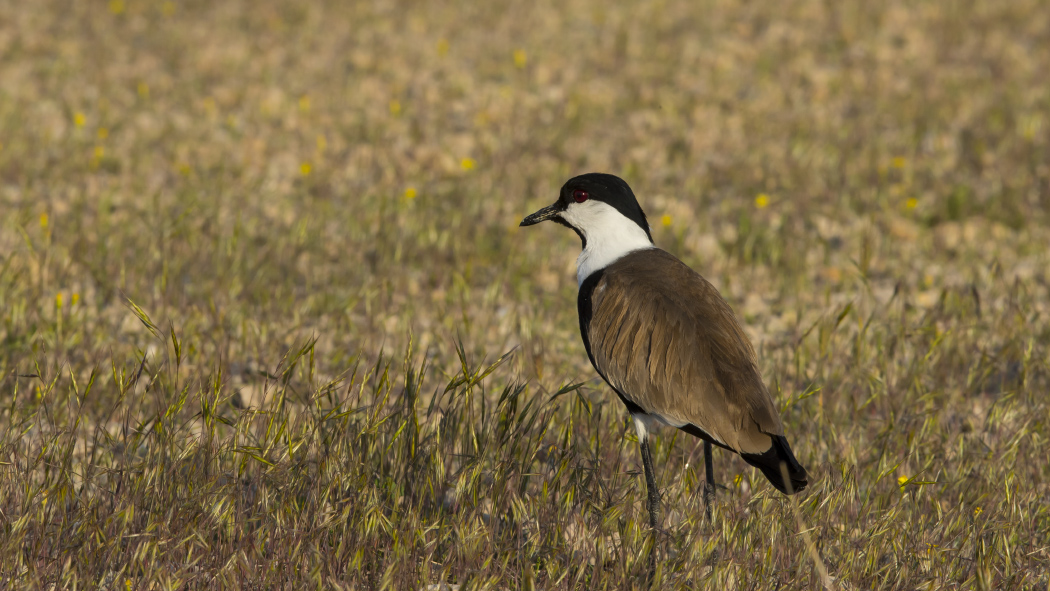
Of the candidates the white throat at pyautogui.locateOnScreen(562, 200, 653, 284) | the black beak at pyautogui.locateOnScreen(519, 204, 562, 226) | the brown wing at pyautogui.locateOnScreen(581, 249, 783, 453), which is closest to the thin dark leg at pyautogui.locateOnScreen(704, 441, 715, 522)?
the brown wing at pyautogui.locateOnScreen(581, 249, 783, 453)

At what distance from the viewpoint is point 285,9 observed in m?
11.4

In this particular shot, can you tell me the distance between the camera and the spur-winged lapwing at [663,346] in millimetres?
3459

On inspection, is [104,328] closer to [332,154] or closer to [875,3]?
[332,154]

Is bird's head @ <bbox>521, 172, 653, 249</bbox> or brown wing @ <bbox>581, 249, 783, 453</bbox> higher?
bird's head @ <bbox>521, 172, 653, 249</bbox>

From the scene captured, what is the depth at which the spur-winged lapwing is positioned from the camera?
3.46m

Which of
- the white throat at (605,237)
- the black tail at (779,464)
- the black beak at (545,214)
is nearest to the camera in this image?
the black tail at (779,464)

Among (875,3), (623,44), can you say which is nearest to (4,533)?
(623,44)

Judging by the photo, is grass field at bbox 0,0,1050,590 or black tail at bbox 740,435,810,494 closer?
black tail at bbox 740,435,810,494

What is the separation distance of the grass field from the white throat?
57cm

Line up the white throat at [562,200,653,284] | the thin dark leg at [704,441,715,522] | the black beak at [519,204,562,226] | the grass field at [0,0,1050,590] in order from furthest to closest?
the black beak at [519,204,562,226], the white throat at [562,200,653,284], the thin dark leg at [704,441,715,522], the grass field at [0,0,1050,590]

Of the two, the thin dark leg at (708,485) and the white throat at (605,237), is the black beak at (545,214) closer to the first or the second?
the white throat at (605,237)

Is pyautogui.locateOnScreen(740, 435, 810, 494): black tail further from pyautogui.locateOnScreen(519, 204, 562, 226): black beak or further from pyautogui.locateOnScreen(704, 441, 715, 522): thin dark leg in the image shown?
pyautogui.locateOnScreen(519, 204, 562, 226): black beak

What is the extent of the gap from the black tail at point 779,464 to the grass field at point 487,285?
0.22m

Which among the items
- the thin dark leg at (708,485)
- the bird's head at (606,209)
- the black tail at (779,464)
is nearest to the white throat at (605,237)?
the bird's head at (606,209)
